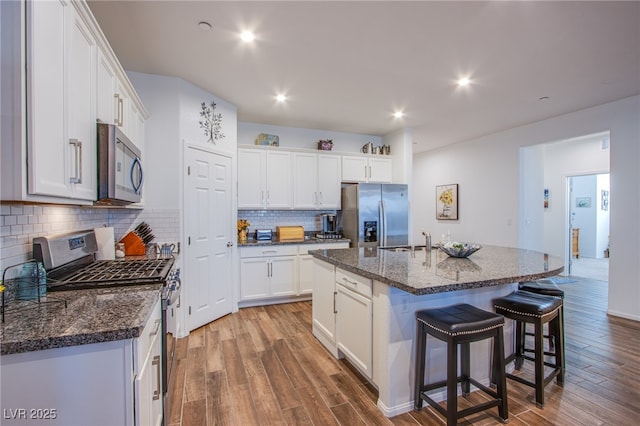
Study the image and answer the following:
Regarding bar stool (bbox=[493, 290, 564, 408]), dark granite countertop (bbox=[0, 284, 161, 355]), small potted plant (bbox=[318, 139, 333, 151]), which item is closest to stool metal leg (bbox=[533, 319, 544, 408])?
bar stool (bbox=[493, 290, 564, 408])

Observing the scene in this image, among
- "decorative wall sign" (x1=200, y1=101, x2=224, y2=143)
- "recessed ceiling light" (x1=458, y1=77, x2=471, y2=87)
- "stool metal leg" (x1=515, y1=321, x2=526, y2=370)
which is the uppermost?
"recessed ceiling light" (x1=458, y1=77, x2=471, y2=87)

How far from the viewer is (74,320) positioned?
112 centimetres

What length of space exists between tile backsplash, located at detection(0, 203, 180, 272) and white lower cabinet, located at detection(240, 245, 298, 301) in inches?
45.8

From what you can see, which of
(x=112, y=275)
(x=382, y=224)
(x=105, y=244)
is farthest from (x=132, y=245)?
(x=382, y=224)

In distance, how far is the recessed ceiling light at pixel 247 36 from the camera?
93.3 inches

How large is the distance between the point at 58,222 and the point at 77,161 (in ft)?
2.57

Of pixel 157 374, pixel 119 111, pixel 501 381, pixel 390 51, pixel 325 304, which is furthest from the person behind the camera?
pixel 325 304

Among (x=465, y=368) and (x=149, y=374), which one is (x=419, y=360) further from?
(x=149, y=374)

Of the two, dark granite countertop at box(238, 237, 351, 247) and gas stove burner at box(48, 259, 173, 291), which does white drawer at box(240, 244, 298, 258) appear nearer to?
dark granite countertop at box(238, 237, 351, 247)

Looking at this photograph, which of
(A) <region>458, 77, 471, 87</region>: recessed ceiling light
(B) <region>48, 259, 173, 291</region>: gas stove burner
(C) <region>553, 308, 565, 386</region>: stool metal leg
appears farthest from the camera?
(A) <region>458, 77, 471, 87</region>: recessed ceiling light

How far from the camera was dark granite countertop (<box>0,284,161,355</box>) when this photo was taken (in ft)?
3.19

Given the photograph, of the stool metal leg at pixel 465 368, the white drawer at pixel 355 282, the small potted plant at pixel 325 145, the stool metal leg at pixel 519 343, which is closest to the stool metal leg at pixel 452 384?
the stool metal leg at pixel 465 368

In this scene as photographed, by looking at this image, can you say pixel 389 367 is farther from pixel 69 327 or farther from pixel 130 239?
pixel 130 239

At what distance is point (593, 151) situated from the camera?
214 inches
